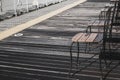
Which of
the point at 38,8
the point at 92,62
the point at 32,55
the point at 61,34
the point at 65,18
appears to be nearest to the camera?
the point at 92,62

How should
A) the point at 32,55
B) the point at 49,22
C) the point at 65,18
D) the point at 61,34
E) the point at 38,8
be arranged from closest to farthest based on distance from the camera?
the point at 32,55
the point at 61,34
the point at 49,22
the point at 65,18
the point at 38,8

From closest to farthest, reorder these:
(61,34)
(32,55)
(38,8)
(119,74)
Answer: (119,74), (32,55), (61,34), (38,8)

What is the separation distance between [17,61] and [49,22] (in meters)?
4.22

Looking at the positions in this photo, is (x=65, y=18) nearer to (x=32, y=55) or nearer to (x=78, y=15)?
(x=78, y=15)

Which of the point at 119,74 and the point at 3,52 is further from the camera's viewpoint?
the point at 3,52

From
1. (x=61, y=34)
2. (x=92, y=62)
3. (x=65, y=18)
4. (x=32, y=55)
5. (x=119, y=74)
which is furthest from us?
(x=65, y=18)

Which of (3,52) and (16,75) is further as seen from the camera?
(3,52)

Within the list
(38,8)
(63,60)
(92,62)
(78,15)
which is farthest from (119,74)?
(38,8)

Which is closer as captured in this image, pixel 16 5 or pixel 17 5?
pixel 16 5

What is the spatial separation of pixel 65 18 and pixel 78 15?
75 cm

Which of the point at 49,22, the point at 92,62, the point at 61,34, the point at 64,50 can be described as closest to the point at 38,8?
the point at 49,22

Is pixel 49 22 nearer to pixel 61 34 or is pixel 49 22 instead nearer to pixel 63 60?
pixel 61 34

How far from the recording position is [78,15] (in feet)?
36.2

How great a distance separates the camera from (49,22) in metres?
9.77
